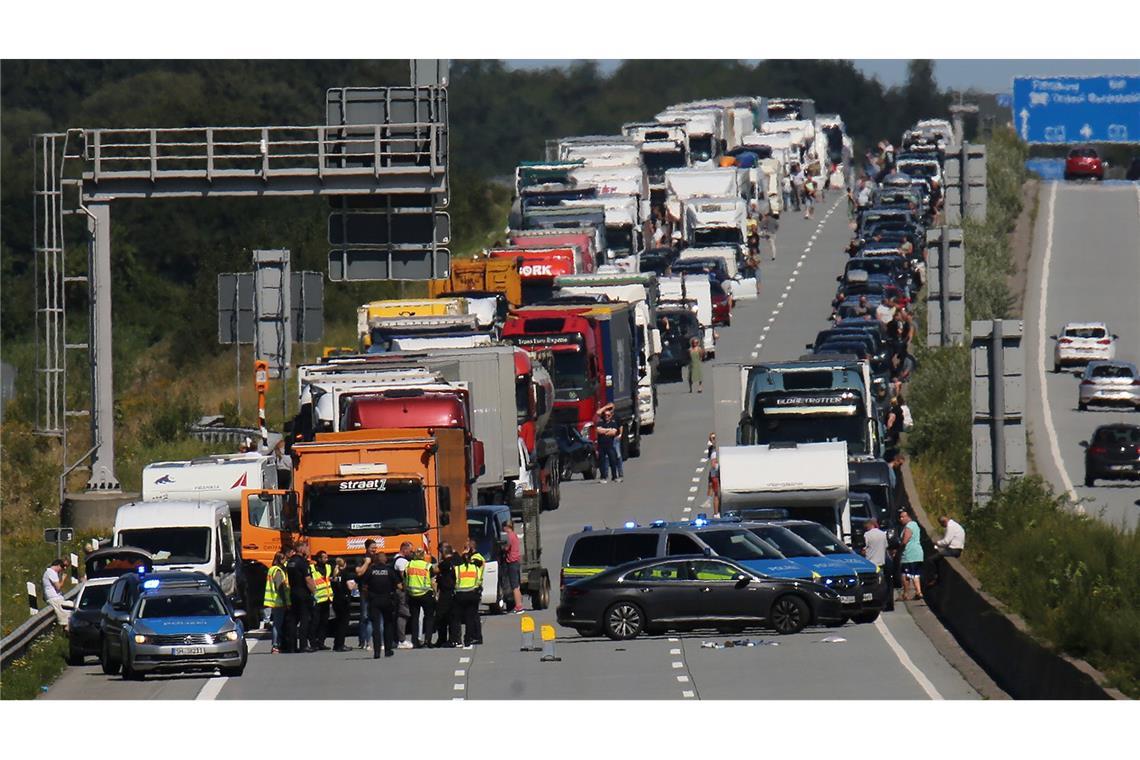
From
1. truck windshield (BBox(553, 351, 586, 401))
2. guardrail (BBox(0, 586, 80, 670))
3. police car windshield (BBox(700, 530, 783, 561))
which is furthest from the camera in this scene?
truck windshield (BBox(553, 351, 586, 401))

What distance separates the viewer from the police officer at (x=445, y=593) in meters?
29.9

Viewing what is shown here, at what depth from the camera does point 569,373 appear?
48.9 m

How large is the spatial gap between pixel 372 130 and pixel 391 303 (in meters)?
8.51

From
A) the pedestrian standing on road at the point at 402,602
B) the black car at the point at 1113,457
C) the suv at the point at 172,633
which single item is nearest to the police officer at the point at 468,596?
the pedestrian standing on road at the point at 402,602

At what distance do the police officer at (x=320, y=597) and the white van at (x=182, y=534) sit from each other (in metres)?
3.93

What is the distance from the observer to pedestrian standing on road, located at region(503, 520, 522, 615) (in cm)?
3438

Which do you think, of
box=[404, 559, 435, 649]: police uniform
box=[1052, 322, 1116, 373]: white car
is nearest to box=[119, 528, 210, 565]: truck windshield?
box=[404, 559, 435, 649]: police uniform

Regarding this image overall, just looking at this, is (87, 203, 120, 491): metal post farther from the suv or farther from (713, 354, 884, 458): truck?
the suv

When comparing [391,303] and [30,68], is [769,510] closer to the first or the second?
[391,303]

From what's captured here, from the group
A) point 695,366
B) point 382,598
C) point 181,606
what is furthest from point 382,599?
point 695,366

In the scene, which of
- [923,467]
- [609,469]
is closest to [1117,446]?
[923,467]

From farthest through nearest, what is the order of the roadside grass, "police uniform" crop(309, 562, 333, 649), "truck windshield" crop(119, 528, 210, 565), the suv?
1. "truck windshield" crop(119, 528, 210, 565)
2. "police uniform" crop(309, 562, 333, 649)
3. the suv
4. the roadside grass

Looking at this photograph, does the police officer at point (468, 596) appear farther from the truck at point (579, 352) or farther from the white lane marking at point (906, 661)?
the truck at point (579, 352)

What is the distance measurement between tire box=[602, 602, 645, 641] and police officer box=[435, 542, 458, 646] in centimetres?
201
